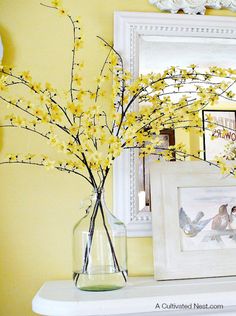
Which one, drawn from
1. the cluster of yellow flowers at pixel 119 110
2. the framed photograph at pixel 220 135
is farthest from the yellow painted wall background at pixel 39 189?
the framed photograph at pixel 220 135

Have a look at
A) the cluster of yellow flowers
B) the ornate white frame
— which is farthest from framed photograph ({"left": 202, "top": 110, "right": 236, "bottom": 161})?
the ornate white frame

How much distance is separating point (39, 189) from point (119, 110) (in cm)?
38

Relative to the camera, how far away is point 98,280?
1.03 meters

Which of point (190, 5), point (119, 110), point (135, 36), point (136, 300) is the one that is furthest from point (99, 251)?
point (190, 5)

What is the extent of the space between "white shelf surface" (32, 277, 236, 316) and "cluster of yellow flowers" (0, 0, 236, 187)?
319mm

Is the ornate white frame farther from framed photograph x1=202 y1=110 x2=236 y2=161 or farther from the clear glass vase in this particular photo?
framed photograph x1=202 y1=110 x2=236 y2=161

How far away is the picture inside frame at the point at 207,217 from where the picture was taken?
1.16m

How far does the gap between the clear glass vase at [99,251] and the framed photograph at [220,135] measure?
0.42 metres

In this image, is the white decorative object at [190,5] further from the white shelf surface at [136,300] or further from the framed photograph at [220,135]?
the white shelf surface at [136,300]

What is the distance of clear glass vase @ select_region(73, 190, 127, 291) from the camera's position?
1.04 meters

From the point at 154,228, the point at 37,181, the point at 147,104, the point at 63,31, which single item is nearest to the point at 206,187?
the point at 154,228

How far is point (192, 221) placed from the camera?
117cm

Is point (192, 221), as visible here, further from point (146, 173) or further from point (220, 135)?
point (220, 135)

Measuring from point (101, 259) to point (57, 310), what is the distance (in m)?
0.20
